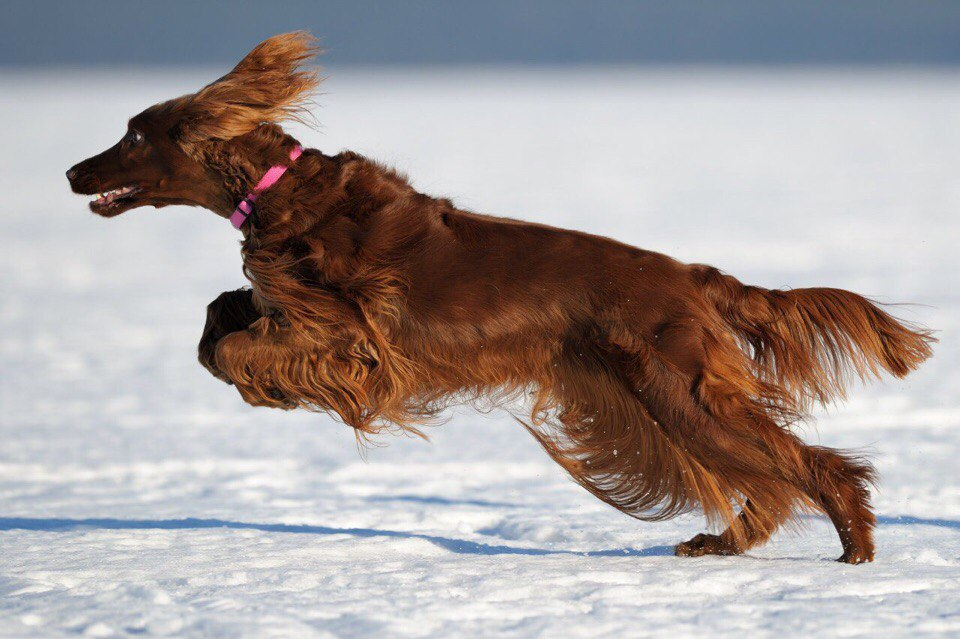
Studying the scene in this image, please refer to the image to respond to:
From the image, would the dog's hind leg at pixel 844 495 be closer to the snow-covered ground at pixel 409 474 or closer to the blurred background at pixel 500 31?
the snow-covered ground at pixel 409 474

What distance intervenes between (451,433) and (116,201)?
8.81ft

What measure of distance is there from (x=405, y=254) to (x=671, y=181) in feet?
40.7

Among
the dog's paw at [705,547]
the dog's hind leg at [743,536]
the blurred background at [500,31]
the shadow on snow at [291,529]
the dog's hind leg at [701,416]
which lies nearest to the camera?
the dog's hind leg at [701,416]

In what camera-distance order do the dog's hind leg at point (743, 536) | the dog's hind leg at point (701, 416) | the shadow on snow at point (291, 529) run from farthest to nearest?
the shadow on snow at point (291, 529) < the dog's hind leg at point (743, 536) < the dog's hind leg at point (701, 416)

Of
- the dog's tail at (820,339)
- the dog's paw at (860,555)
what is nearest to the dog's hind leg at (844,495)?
the dog's paw at (860,555)

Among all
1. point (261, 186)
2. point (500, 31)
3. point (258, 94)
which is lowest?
point (261, 186)

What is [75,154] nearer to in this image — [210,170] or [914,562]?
[210,170]

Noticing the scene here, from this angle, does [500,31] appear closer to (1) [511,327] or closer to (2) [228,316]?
(2) [228,316]

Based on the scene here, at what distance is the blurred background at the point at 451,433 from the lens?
2.72 metres

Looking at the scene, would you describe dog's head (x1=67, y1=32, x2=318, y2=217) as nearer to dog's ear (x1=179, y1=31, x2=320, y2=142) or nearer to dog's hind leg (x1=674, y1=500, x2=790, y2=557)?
dog's ear (x1=179, y1=31, x2=320, y2=142)

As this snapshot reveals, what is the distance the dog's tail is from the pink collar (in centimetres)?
118

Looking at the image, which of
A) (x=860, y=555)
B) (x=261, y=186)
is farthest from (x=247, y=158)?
(x=860, y=555)

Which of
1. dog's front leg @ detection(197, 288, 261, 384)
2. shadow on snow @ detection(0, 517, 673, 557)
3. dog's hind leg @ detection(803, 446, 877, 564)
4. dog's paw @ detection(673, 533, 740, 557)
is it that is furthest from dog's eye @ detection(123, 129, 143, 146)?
dog's hind leg @ detection(803, 446, 877, 564)

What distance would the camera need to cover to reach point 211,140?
337 cm
